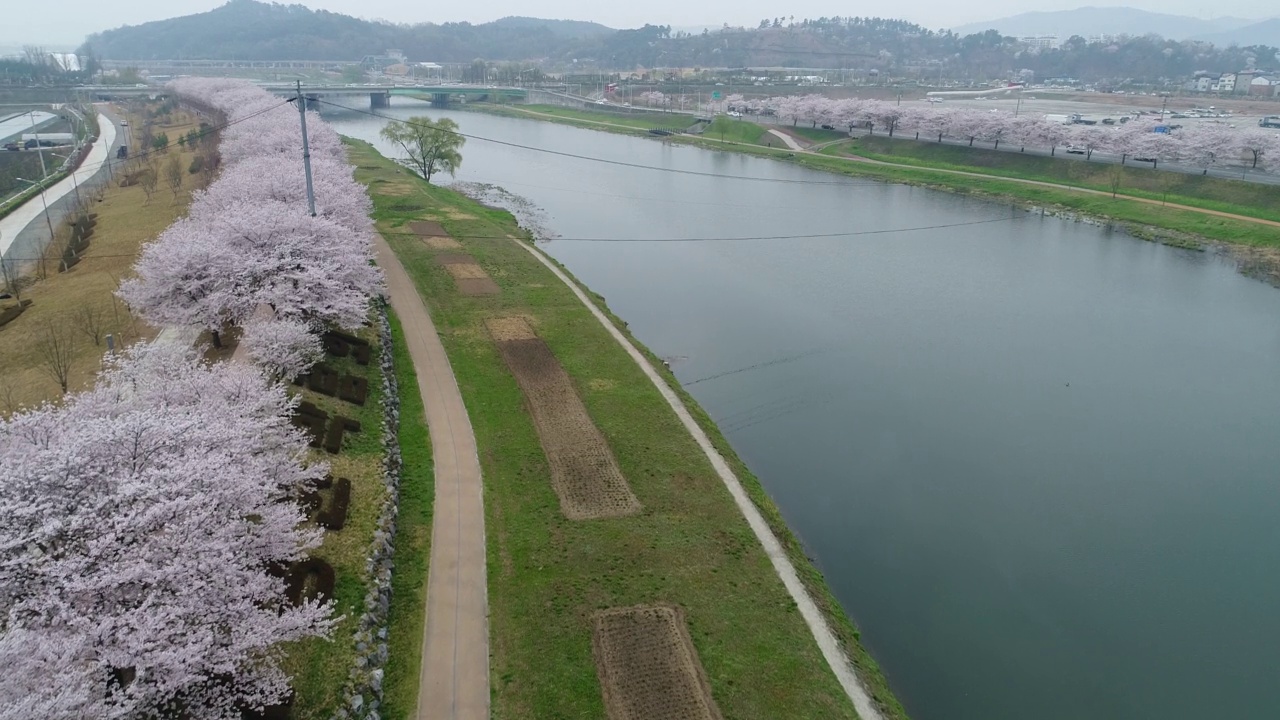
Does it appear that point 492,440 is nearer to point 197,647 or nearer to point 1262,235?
point 197,647

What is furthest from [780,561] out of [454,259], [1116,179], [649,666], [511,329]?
[1116,179]

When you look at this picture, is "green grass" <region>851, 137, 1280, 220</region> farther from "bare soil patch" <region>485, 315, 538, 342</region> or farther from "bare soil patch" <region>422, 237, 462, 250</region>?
"bare soil patch" <region>422, 237, 462, 250</region>

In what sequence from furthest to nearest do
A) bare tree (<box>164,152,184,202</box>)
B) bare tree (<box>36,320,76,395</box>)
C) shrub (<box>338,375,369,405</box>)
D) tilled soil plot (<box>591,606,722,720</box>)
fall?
bare tree (<box>164,152,184,202</box>) < shrub (<box>338,375,369,405</box>) < bare tree (<box>36,320,76,395</box>) < tilled soil plot (<box>591,606,722,720</box>)

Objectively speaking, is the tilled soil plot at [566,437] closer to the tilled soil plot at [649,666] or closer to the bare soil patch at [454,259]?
the tilled soil plot at [649,666]

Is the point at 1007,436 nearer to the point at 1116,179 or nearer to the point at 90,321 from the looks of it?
the point at 90,321

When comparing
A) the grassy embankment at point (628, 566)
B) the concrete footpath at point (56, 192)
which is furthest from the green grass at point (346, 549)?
the concrete footpath at point (56, 192)

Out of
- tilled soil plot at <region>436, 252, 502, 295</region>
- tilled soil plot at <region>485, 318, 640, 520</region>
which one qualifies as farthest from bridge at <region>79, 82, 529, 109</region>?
tilled soil plot at <region>485, 318, 640, 520</region>
